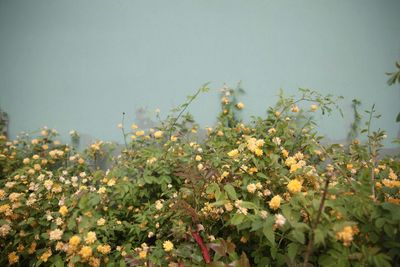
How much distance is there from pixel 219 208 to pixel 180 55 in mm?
1923

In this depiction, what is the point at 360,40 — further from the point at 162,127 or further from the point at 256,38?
the point at 162,127

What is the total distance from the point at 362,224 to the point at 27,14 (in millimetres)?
3746

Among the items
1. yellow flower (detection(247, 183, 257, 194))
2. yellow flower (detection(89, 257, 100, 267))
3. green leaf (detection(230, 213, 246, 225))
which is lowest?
yellow flower (detection(89, 257, 100, 267))

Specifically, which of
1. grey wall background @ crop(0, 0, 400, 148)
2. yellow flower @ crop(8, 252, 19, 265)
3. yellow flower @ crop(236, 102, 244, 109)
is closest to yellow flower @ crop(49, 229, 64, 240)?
yellow flower @ crop(8, 252, 19, 265)

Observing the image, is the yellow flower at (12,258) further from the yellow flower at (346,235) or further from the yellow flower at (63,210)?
the yellow flower at (346,235)

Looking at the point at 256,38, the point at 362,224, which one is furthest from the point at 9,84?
the point at 362,224

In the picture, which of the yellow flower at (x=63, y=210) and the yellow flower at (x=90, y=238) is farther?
the yellow flower at (x=63, y=210)

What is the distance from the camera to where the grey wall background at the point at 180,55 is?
111 inches

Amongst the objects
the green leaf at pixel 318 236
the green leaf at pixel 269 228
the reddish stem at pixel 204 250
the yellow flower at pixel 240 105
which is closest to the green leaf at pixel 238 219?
the green leaf at pixel 269 228

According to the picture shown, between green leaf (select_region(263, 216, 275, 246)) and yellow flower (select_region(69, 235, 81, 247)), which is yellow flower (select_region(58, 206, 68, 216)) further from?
green leaf (select_region(263, 216, 275, 246))

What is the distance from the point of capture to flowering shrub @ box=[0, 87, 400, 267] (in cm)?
114

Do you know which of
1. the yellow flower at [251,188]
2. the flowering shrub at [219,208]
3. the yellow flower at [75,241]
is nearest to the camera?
the flowering shrub at [219,208]

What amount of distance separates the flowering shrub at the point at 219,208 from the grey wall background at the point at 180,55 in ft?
1.13

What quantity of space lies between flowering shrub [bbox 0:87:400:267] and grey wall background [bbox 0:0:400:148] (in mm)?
346
